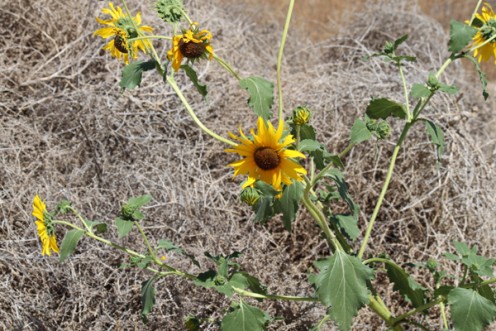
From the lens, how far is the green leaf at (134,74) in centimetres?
130

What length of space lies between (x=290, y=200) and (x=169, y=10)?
0.42m

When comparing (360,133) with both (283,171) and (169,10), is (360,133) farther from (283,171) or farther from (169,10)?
(169,10)

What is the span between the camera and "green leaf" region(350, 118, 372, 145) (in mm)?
1322

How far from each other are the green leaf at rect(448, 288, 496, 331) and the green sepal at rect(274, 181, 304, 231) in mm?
367

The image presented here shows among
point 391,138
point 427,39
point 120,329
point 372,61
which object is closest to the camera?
point 120,329

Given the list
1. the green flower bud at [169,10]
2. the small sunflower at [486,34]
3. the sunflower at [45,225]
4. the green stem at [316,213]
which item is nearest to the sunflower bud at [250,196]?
the green stem at [316,213]

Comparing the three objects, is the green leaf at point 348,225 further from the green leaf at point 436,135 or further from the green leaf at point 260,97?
the green leaf at point 260,97

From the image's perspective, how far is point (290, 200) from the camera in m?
1.25

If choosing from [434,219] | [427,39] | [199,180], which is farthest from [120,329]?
[427,39]

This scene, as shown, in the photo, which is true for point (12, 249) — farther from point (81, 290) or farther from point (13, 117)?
point (13, 117)

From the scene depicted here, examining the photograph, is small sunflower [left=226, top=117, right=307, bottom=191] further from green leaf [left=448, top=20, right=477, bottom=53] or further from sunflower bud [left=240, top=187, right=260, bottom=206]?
green leaf [left=448, top=20, right=477, bottom=53]

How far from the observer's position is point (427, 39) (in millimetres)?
3131

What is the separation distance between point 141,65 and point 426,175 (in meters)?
1.26

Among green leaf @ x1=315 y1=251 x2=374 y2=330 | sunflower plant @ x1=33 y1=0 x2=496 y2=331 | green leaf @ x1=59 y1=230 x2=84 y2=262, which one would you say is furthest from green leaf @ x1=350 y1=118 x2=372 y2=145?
green leaf @ x1=59 y1=230 x2=84 y2=262
